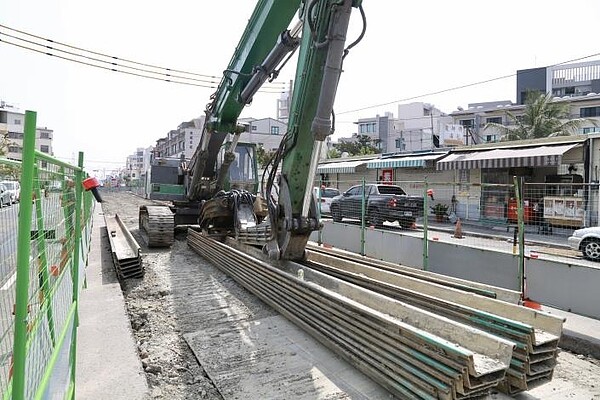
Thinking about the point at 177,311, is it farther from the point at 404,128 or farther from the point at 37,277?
the point at 404,128

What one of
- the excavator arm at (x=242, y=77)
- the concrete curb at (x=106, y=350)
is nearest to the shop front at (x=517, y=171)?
the excavator arm at (x=242, y=77)

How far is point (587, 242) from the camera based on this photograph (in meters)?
9.37

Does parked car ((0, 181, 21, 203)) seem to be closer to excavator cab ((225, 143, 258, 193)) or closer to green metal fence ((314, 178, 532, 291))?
green metal fence ((314, 178, 532, 291))

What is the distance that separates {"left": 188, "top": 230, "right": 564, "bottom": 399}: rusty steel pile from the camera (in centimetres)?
322

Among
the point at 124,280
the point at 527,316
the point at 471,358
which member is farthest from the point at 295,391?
the point at 124,280

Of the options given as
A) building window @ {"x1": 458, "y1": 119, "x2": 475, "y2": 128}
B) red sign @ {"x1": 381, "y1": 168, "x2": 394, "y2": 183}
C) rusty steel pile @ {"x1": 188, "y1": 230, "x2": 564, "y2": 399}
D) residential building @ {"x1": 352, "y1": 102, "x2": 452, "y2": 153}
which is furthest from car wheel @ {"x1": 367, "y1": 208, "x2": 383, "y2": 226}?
residential building @ {"x1": 352, "y1": 102, "x2": 452, "y2": 153}

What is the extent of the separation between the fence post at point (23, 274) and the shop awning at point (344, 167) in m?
23.6

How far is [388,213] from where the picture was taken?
46.6ft

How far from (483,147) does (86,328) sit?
61.7ft

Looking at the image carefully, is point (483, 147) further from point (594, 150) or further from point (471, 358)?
point (471, 358)

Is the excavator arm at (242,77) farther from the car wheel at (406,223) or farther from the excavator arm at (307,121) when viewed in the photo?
the car wheel at (406,223)

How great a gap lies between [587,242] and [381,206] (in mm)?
6399

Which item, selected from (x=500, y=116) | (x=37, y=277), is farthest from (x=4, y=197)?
(x=500, y=116)

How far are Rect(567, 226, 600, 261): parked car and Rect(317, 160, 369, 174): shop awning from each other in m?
15.7
